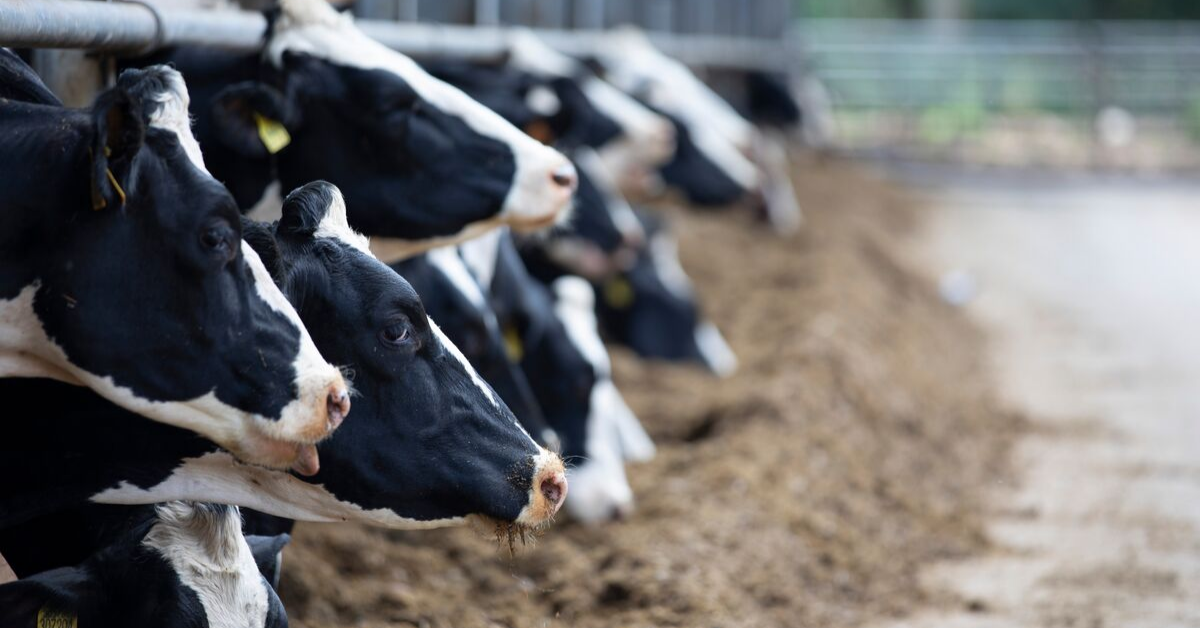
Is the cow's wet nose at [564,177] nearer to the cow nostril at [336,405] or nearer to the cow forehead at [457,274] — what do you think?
the cow forehead at [457,274]

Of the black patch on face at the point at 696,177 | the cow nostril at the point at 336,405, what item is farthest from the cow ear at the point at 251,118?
the black patch on face at the point at 696,177

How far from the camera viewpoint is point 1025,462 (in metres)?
6.81

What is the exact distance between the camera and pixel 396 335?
2.89 m

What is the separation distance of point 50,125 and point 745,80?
16.7 m

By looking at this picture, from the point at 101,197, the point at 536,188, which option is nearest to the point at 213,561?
the point at 101,197

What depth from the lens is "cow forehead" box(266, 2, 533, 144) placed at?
4.12 meters

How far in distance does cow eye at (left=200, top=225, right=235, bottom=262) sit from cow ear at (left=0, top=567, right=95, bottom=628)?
0.68m

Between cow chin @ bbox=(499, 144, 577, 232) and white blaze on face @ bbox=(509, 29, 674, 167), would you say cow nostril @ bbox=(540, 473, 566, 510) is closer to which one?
cow chin @ bbox=(499, 144, 577, 232)

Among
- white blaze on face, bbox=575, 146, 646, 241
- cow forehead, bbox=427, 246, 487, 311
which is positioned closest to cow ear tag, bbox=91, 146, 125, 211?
cow forehead, bbox=427, 246, 487, 311

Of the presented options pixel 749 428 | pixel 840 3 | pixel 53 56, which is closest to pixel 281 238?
pixel 53 56

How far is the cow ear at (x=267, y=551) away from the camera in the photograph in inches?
121

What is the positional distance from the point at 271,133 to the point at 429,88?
21.5 inches

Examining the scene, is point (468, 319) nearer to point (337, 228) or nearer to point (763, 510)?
point (763, 510)

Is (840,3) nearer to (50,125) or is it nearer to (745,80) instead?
(745,80)
